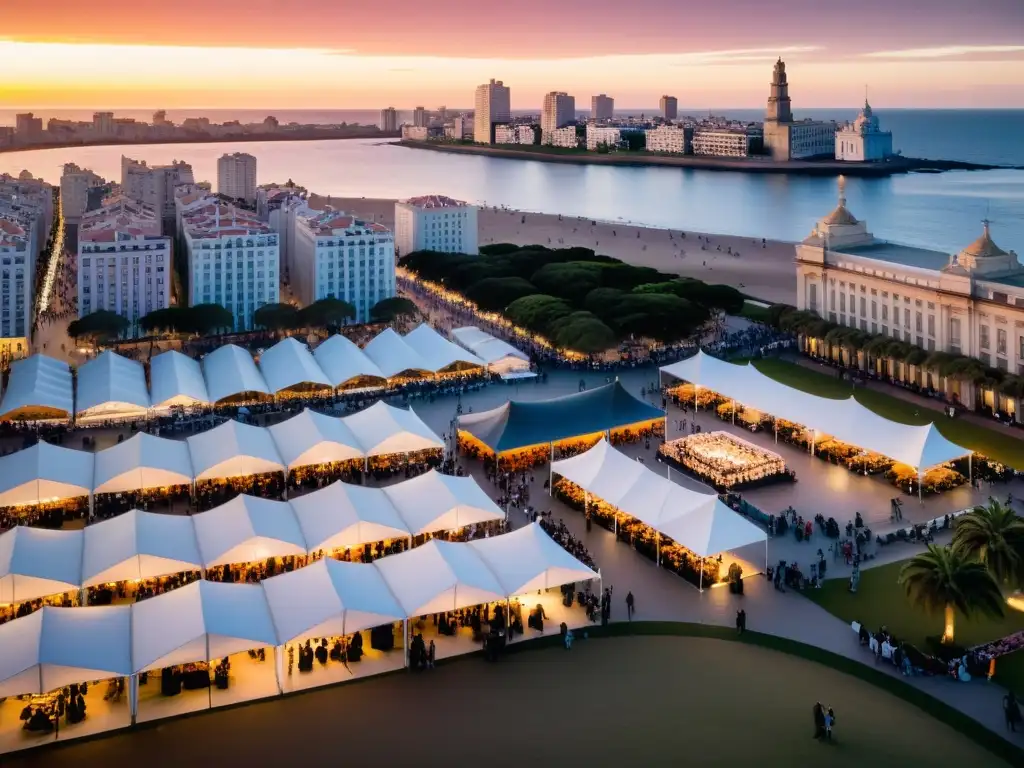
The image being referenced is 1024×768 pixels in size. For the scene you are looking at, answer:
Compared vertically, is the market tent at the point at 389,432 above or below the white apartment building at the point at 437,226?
below

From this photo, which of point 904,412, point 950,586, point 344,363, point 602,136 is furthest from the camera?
point 602,136

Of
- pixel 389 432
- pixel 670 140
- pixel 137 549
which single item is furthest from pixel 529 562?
pixel 670 140

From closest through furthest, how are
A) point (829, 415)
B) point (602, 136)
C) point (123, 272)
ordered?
point (829, 415)
point (123, 272)
point (602, 136)

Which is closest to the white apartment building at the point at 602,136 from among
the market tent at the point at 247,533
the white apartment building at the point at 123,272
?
the white apartment building at the point at 123,272

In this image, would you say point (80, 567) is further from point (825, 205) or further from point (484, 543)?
point (825, 205)

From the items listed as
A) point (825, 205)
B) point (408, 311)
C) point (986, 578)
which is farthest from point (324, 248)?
point (825, 205)

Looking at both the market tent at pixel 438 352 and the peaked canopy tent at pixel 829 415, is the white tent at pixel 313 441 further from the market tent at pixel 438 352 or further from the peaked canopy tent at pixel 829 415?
the peaked canopy tent at pixel 829 415

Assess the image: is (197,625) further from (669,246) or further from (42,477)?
(669,246)
